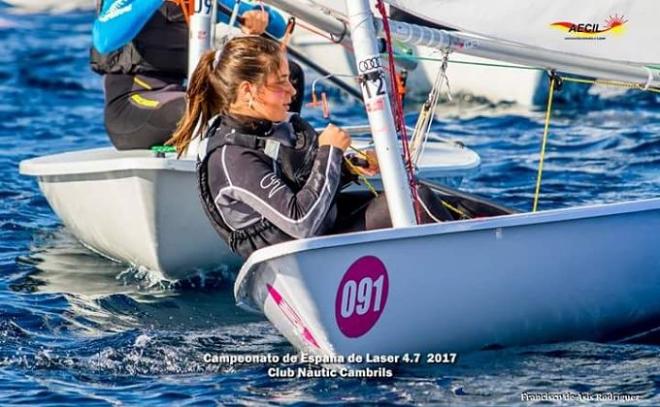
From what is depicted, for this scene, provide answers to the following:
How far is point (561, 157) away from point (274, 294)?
15.0 feet

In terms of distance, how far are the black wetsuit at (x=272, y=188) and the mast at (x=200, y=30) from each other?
4.57 ft

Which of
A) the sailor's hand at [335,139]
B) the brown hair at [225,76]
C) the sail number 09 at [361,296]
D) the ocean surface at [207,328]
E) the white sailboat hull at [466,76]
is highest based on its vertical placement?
the brown hair at [225,76]

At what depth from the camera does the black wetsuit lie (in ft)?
14.4

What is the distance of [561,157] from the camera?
877 centimetres

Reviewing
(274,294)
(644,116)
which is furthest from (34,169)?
(644,116)

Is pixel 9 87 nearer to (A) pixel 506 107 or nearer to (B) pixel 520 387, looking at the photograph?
(A) pixel 506 107

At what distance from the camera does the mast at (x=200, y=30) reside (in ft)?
19.9

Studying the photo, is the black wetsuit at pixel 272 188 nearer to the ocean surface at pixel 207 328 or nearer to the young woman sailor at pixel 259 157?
the young woman sailor at pixel 259 157

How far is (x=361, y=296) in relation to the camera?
14.5 feet

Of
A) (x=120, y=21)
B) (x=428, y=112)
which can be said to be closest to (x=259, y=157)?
(x=428, y=112)

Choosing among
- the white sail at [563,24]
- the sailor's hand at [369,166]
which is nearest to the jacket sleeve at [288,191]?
the sailor's hand at [369,166]

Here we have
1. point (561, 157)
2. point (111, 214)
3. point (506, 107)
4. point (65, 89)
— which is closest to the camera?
point (111, 214)

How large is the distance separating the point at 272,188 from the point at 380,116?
0.38m

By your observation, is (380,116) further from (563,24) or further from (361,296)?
(563,24)
